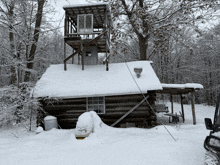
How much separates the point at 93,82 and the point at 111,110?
212 centimetres

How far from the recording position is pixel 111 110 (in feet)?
34.8

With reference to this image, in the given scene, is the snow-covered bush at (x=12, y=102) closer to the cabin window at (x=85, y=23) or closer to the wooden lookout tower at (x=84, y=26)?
the wooden lookout tower at (x=84, y=26)

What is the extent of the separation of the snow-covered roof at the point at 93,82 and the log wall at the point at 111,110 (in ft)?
2.26

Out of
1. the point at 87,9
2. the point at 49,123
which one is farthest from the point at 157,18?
the point at 49,123

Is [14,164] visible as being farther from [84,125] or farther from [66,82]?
[66,82]

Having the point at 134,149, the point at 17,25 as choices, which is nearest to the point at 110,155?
the point at 134,149

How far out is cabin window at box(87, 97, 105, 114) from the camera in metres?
10.9

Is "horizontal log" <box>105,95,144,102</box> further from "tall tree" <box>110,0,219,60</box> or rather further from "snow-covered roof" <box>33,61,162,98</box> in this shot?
"tall tree" <box>110,0,219,60</box>

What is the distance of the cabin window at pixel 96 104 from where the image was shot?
10.9 m

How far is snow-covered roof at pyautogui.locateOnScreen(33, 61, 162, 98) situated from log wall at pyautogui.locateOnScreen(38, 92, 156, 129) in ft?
2.26

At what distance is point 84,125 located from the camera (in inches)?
280

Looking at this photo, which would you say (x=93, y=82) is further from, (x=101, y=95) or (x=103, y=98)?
Answer: (x=101, y=95)

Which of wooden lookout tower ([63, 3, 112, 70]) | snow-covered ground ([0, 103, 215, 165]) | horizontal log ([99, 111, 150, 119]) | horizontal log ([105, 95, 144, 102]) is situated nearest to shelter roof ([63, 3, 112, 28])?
wooden lookout tower ([63, 3, 112, 70])

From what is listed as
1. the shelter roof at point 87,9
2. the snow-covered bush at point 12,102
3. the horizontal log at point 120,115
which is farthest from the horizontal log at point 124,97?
the shelter roof at point 87,9
